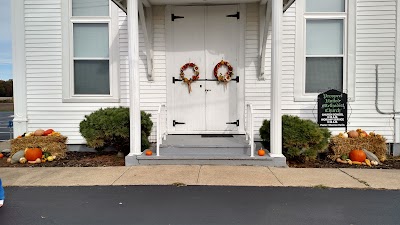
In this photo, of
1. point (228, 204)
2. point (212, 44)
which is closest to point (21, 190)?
point (228, 204)

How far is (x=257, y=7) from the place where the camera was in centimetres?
809

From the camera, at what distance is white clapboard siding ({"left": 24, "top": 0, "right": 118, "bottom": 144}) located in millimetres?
8289

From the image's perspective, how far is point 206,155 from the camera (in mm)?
6766

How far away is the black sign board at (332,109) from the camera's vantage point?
769 cm

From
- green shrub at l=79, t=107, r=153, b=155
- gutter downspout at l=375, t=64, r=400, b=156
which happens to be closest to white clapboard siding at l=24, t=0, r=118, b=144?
green shrub at l=79, t=107, r=153, b=155

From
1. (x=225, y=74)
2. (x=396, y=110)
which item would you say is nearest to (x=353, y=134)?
(x=396, y=110)

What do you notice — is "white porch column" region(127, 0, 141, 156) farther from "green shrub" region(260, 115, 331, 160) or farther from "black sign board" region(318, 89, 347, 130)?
"black sign board" region(318, 89, 347, 130)

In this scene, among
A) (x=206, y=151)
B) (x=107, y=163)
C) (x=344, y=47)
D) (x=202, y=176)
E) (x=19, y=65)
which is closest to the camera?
(x=202, y=176)

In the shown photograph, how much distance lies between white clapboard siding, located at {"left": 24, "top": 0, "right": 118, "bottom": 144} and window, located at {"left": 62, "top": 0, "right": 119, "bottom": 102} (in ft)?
0.64

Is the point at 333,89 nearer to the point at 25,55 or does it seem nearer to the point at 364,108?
the point at 364,108

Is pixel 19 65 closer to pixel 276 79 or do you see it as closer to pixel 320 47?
pixel 276 79

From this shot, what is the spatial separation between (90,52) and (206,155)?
3907mm

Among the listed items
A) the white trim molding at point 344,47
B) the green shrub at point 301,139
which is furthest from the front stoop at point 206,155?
the white trim molding at point 344,47

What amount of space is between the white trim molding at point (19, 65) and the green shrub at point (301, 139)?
19.9ft
